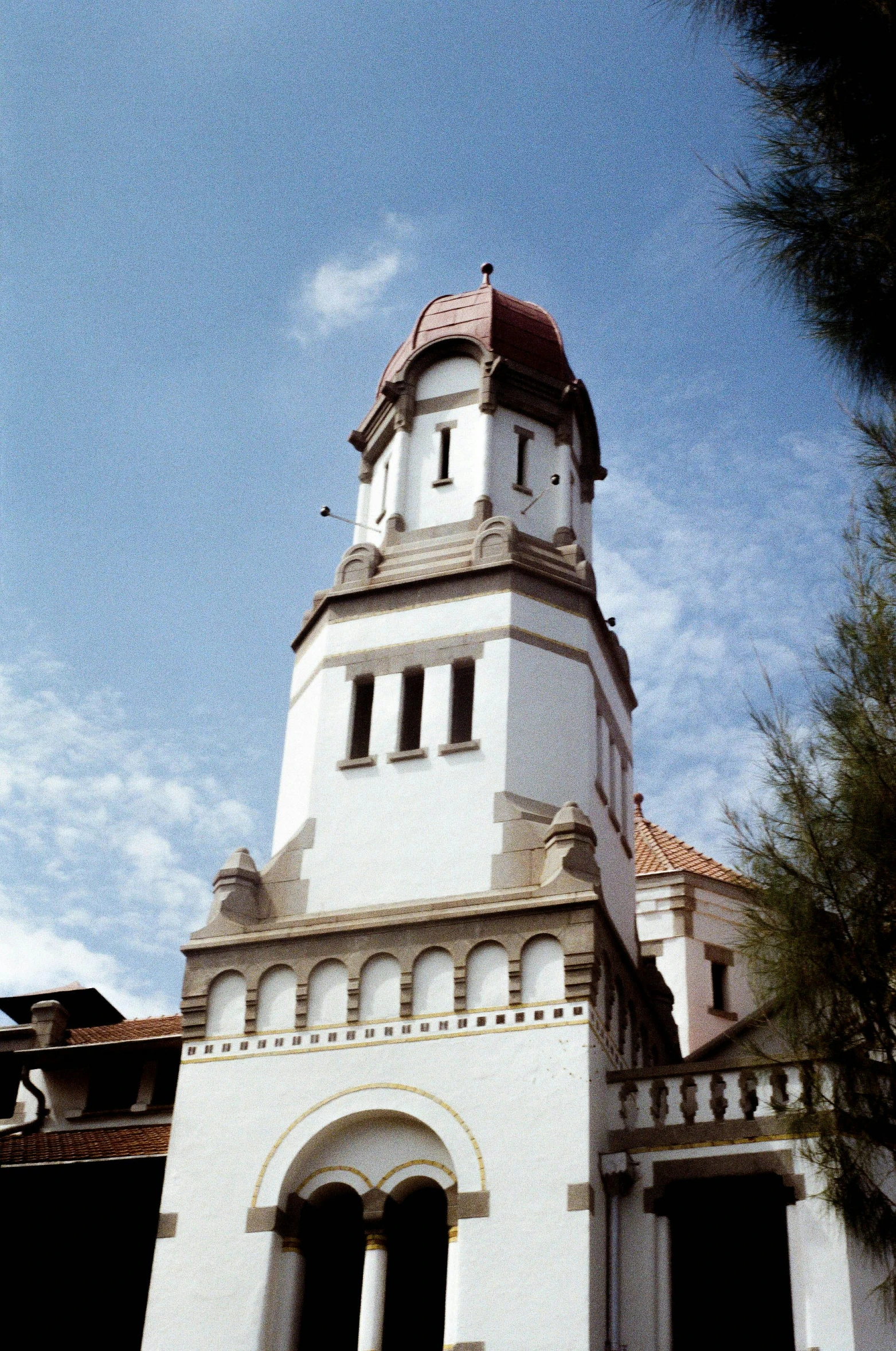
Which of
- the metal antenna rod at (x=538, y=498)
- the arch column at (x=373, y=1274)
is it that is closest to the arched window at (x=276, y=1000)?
the arch column at (x=373, y=1274)

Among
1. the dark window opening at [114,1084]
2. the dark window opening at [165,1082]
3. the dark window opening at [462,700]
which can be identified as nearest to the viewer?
the dark window opening at [462,700]

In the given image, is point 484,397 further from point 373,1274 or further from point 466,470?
point 373,1274

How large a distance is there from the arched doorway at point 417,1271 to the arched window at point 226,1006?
10.7 ft

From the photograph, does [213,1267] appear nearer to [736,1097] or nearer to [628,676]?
[736,1097]

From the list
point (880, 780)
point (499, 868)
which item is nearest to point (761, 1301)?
point (499, 868)

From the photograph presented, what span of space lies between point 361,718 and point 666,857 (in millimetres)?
10919

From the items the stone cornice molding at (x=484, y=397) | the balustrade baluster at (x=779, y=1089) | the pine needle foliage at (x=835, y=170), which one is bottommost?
the balustrade baluster at (x=779, y=1089)

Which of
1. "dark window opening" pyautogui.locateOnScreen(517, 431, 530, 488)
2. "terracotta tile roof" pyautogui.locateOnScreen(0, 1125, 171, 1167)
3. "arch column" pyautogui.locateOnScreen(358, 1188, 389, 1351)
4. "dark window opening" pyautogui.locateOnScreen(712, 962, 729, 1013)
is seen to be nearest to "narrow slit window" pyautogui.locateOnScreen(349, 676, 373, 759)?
"dark window opening" pyautogui.locateOnScreen(517, 431, 530, 488)

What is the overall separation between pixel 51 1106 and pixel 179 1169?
5848mm

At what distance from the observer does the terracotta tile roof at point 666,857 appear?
33625 mm

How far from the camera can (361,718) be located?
2547cm

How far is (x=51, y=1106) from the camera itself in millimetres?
26359

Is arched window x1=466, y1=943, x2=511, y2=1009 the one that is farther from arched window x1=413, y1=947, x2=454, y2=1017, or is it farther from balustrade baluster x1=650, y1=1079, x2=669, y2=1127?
balustrade baluster x1=650, y1=1079, x2=669, y2=1127

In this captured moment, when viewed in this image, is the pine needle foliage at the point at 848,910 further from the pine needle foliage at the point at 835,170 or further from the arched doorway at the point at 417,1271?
the arched doorway at the point at 417,1271
